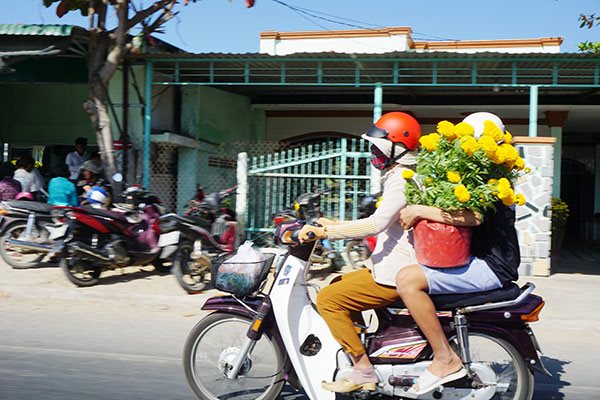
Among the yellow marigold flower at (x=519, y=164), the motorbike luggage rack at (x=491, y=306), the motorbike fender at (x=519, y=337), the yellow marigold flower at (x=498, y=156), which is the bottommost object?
the motorbike fender at (x=519, y=337)

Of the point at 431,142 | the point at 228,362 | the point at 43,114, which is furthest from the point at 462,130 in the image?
the point at 43,114

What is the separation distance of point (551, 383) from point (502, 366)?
50.3 inches

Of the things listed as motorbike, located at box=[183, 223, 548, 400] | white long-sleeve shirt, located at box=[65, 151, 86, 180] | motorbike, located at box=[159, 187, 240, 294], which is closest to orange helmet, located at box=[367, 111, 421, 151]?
motorbike, located at box=[183, 223, 548, 400]

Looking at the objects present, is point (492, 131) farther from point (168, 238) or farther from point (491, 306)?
point (168, 238)

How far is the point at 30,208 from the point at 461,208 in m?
7.01

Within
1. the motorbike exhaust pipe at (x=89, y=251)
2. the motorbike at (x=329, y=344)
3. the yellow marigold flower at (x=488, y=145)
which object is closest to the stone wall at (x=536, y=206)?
the motorbike exhaust pipe at (x=89, y=251)

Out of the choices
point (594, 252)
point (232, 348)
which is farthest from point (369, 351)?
point (594, 252)

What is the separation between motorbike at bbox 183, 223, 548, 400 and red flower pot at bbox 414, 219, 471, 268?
0.21 meters

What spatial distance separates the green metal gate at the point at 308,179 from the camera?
31.4 feet

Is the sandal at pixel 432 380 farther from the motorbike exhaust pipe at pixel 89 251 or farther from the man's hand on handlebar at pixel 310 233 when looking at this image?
the motorbike exhaust pipe at pixel 89 251

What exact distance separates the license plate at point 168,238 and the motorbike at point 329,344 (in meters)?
4.18

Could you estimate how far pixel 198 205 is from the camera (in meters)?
9.08

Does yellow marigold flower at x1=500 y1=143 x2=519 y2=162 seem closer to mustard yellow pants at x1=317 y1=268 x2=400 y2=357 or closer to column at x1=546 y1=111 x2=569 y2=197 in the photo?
mustard yellow pants at x1=317 y1=268 x2=400 y2=357

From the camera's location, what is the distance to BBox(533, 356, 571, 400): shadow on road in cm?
455
